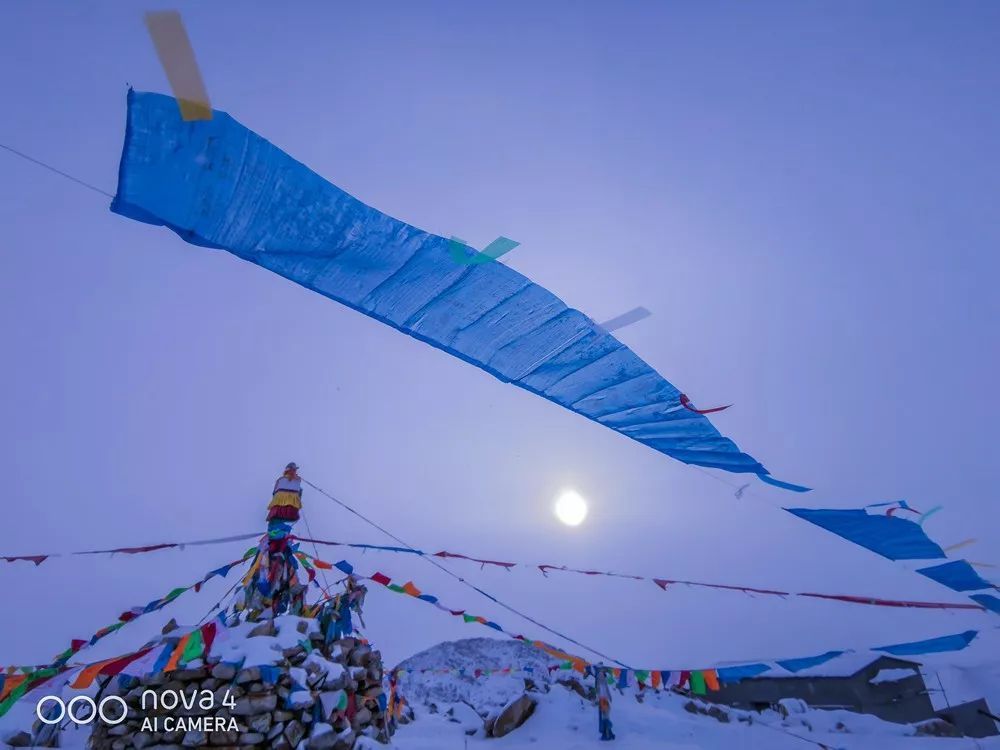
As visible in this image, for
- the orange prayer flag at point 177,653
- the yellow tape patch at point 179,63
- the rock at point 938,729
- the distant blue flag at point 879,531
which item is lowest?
the rock at point 938,729

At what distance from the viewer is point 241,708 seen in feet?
18.5

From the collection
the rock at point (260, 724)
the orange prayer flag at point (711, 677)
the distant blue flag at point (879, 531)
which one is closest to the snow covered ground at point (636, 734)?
the orange prayer flag at point (711, 677)

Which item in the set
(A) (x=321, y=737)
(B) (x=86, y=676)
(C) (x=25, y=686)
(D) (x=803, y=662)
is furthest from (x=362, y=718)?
(D) (x=803, y=662)

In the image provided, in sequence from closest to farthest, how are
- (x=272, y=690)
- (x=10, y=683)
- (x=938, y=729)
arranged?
(x=10, y=683), (x=272, y=690), (x=938, y=729)

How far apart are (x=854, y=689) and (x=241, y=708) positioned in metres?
25.5

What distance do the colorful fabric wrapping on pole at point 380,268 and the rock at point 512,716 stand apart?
11.1 m

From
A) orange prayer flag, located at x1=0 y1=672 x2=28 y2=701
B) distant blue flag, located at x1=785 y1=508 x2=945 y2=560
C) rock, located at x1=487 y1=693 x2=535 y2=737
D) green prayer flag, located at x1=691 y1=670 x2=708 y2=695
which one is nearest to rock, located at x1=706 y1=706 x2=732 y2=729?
rock, located at x1=487 y1=693 x2=535 y2=737

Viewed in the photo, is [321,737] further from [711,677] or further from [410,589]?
[711,677]

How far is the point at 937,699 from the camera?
785 inches

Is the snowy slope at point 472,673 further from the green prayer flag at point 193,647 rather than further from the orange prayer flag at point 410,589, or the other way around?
the green prayer flag at point 193,647

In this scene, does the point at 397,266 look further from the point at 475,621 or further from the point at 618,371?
the point at 475,621

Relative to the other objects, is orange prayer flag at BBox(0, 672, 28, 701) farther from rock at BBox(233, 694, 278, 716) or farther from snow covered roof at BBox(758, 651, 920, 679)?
snow covered roof at BBox(758, 651, 920, 679)

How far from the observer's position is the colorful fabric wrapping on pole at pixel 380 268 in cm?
291

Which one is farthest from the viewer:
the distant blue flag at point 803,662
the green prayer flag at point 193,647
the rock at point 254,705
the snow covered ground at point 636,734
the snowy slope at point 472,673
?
the snowy slope at point 472,673
